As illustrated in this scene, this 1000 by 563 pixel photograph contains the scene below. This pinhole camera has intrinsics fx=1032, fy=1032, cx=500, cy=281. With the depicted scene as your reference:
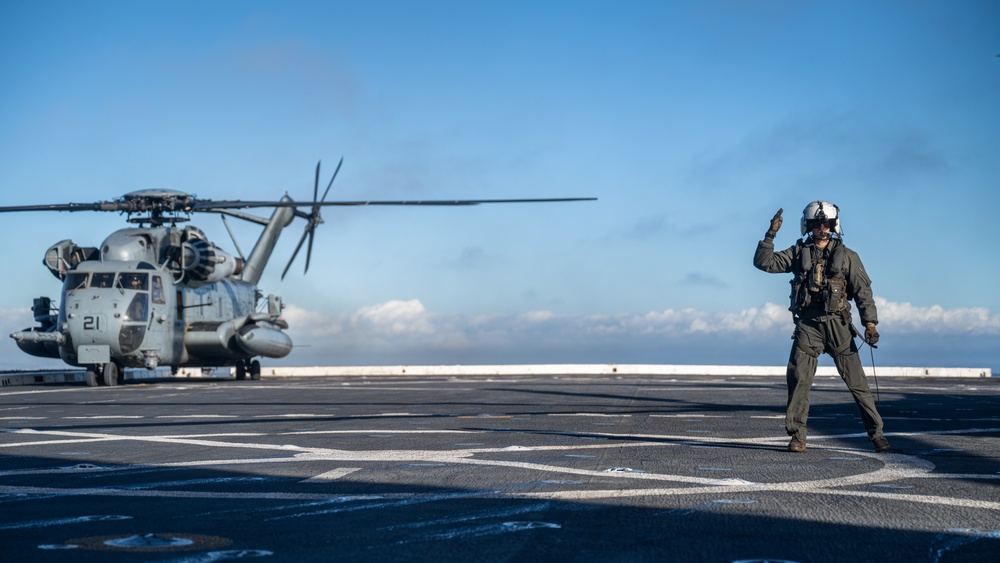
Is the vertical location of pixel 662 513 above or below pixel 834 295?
below

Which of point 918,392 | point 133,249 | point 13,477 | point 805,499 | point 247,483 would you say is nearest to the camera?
point 805,499

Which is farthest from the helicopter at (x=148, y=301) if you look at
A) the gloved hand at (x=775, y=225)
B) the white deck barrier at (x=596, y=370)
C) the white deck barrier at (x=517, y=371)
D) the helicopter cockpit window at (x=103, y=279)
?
the gloved hand at (x=775, y=225)

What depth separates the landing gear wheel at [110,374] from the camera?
99.8 ft

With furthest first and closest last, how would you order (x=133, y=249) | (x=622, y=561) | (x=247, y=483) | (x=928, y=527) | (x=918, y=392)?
1. (x=133, y=249)
2. (x=918, y=392)
3. (x=247, y=483)
4. (x=928, y=527)
5. (x=622, y=561)

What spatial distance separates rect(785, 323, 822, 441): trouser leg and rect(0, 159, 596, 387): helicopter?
57.9 ft

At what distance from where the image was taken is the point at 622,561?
492 centimetres

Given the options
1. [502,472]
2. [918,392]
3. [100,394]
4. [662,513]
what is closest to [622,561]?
[662,513]

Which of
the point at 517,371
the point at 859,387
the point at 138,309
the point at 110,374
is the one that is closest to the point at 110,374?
the point at 110,374

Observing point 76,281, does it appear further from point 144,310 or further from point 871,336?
point 871,336

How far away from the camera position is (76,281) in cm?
3044

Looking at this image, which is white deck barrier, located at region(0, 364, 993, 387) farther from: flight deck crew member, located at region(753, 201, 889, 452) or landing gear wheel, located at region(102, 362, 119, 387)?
flight deck crew member, located at region(753, 201, 889, 452)

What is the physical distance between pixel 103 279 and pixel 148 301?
1.44 metres

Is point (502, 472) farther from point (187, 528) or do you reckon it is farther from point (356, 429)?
point (356, 429)

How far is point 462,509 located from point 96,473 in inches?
155
